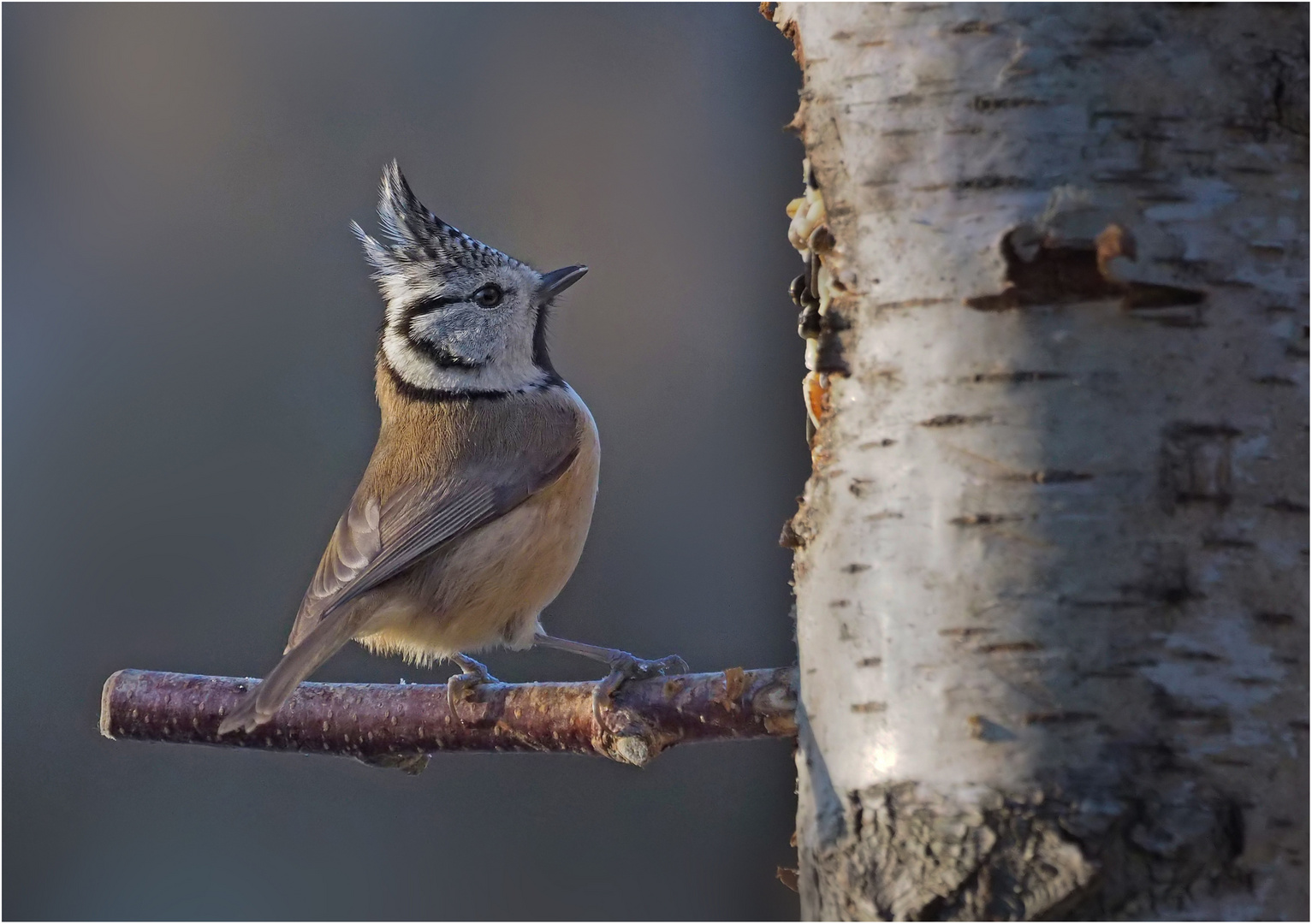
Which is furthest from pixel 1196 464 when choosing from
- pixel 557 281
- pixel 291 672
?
pixel 557 281

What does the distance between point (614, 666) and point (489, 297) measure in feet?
4.33

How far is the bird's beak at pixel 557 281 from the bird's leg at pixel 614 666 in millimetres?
950

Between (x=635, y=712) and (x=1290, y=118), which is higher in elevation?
(x=1290, y=118)

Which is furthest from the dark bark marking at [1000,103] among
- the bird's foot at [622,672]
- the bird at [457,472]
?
the bird at [457,472]

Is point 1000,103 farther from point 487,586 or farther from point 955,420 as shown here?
point 487,586

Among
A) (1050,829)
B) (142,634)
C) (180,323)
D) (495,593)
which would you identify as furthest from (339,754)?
(180,323)

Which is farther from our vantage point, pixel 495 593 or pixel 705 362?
pixel 705 362

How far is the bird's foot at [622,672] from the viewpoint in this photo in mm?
2316

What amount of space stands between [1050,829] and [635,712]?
0.97 metres

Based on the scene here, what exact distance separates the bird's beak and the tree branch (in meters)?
1.37

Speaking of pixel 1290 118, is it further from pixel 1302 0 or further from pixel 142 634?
pixel 142 634

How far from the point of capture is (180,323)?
5.85m

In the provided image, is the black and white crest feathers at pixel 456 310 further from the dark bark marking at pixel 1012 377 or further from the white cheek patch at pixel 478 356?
the dark bark marking at pixel 1012 377

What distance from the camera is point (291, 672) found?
8.63ft
